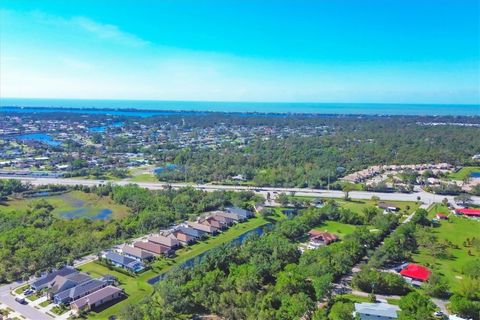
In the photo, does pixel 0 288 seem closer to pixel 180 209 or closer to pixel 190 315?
pixel 190 315

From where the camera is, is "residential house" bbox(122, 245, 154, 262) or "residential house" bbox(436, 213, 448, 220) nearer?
"residential house" bbox(122, 245, 154, 262)

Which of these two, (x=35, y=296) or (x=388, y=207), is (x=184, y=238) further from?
(x=388, y=207)

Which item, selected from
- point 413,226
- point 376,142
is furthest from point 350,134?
point 413,226

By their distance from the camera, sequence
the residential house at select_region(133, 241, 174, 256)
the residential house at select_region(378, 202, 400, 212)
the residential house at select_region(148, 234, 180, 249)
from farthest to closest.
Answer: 1. the residential house at select_region(378, 202, 400, 212)
2. the residential house at select_region(148, 234, 180, 249)
3. the residential house at select_region(133, 241, 174, 256)

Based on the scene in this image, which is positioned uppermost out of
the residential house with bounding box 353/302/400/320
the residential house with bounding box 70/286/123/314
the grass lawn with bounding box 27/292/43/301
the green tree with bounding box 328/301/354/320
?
the green tree with bounding box 328/301/354/320

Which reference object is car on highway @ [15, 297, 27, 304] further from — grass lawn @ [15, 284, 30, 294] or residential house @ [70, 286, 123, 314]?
residential house @ [70, 286, 123, 314]

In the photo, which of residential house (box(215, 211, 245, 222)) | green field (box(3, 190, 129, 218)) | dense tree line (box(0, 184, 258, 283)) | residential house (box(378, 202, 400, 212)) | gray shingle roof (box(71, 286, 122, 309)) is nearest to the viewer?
gray shingle roof (box(71, 286, 122, 309))

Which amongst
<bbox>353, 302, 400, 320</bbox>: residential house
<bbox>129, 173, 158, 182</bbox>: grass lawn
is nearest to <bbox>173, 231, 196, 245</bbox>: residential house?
<bbox>353, 302, 400, 320</bbox>: residential house

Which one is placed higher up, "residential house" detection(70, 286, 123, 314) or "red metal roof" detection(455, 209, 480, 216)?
"red metal roof" detection(455, 209, 480, 216)
